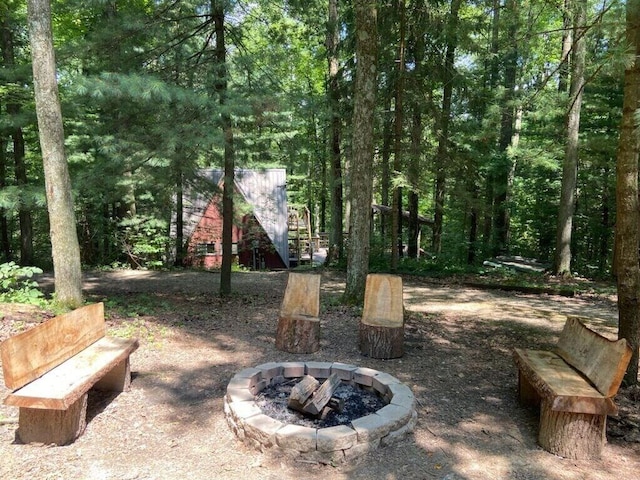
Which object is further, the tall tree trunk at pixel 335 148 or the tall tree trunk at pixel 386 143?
the tall tree trunk at pixel 335 148

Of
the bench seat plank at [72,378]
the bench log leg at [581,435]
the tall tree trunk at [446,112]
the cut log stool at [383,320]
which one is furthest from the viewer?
the tall tree trunk at [446,112]

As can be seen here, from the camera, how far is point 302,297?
19.0ft

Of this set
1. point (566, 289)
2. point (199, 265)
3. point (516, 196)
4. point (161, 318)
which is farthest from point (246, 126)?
point (516, 196)

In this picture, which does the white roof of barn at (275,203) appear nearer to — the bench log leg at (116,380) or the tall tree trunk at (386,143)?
the tall tree trunk at (386,143)

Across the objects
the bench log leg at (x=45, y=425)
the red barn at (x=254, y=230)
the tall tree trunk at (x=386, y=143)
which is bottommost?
the bench log leg at (x=45, y=425)

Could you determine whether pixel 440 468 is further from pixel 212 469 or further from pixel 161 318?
pixel 161 318

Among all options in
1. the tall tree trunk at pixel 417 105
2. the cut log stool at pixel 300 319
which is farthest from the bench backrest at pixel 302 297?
the tall tree trunk at pixel 417 105

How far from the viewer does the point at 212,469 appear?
118 inches

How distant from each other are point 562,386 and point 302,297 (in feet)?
10.8

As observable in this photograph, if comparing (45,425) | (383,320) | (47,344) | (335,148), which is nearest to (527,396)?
(383,320)

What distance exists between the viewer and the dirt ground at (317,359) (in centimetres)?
300

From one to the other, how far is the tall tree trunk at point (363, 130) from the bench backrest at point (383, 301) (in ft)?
6.74

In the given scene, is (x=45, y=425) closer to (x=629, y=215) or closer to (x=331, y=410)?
(x=331, y=410)

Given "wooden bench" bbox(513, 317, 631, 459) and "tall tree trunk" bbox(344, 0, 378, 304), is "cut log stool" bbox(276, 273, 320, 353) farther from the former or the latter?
"wooden bench" bbox(513, 317, 631, 459)
